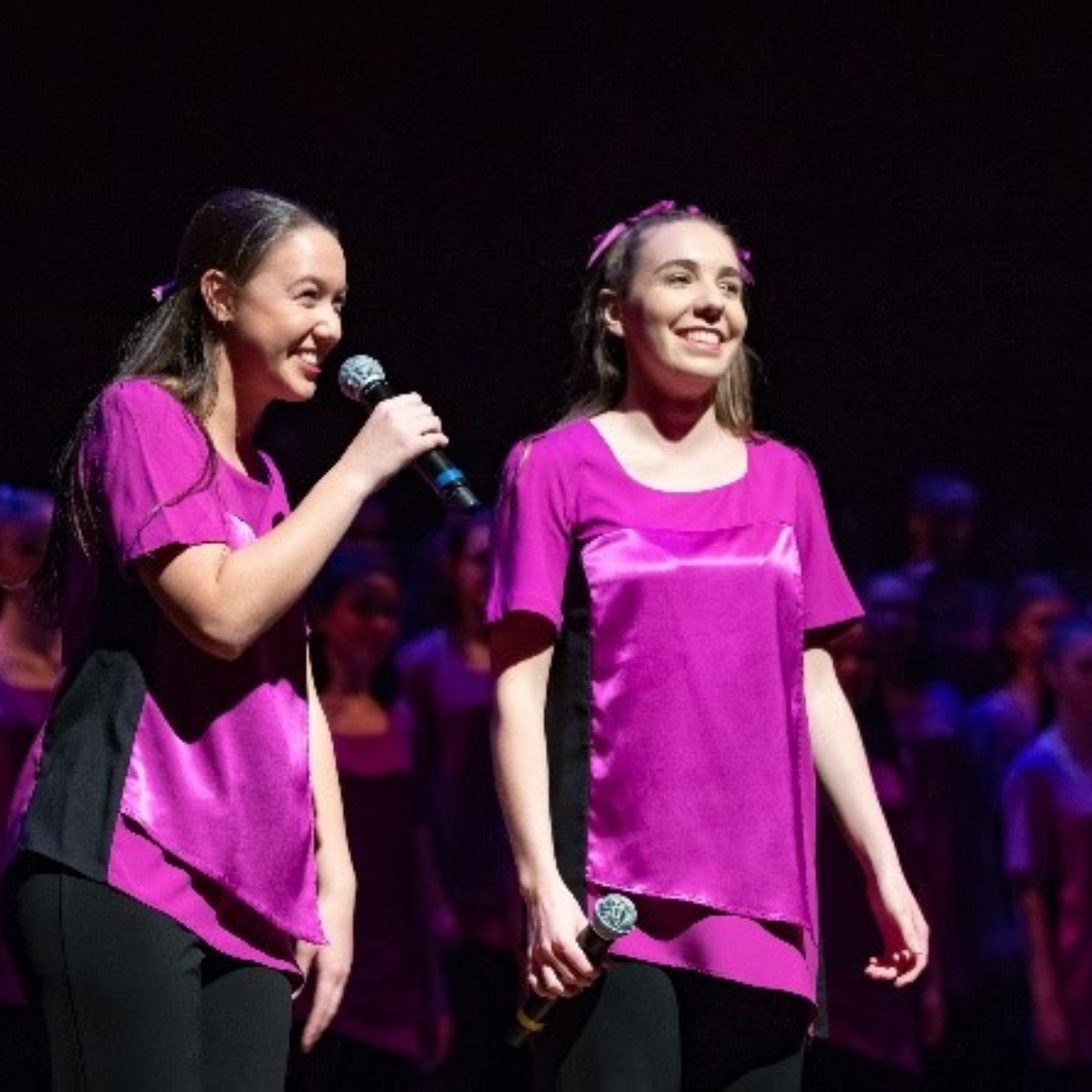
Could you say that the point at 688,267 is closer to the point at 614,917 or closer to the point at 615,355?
the point at 615,355

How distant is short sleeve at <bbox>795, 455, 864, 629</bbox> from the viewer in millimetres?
2645

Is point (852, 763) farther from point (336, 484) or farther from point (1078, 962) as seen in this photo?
point (1078, 962)

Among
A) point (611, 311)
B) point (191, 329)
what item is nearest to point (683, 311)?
point (611, 311)

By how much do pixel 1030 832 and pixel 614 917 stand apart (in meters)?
2.61

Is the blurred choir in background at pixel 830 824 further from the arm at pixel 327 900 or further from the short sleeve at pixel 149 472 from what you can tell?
the short sleeve at pixel 149 472

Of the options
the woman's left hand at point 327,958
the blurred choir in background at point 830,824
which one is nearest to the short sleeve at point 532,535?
the woman's left hand at point 327,958

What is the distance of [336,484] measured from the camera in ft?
7.29

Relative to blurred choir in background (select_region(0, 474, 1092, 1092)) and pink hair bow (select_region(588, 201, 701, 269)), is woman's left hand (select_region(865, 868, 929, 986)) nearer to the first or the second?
pink hair bow (select_region(588, 201, 701, 269))

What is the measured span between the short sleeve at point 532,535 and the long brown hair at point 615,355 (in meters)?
0.13

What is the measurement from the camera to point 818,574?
8.72ft

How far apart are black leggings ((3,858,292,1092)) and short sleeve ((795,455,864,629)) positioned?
0.83 meters

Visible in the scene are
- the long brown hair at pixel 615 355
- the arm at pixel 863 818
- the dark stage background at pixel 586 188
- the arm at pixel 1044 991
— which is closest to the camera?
the arm at pixel 863 818

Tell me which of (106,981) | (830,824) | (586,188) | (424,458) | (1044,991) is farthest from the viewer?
(586,188)

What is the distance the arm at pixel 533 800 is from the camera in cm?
238
